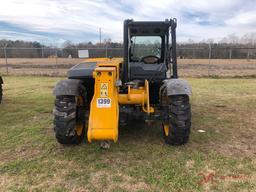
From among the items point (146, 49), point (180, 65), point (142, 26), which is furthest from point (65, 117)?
point (180, 65)

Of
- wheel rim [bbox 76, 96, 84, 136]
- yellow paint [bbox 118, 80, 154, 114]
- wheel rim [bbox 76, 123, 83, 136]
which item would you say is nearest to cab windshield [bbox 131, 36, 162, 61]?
yellow paint [bbox 118, 80, 154, 114]

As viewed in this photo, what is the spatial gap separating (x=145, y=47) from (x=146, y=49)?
0.05 m

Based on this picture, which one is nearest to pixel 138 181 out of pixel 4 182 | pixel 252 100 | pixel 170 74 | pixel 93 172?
pixel 93 172

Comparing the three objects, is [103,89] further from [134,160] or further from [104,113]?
[134,160]

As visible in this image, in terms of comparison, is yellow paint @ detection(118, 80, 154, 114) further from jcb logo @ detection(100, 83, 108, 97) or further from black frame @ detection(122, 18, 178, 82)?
black frame @ detection(122, 18, 178, 82)

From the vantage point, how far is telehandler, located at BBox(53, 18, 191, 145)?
3850mm

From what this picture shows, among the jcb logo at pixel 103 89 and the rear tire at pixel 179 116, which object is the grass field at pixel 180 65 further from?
the jcb logo at pixel 103 89

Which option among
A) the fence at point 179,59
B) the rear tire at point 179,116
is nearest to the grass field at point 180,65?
the fence at point 179,59

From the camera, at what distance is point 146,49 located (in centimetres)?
562

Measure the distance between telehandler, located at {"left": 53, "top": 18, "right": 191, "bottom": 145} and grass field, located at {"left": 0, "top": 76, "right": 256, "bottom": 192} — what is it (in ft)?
1.22

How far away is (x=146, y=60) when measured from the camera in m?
5.49

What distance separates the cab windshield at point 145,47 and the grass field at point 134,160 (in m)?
1.46

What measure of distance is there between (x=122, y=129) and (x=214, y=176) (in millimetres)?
2284

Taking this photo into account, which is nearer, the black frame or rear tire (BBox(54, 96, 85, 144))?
rear tire (BBox(54, 96, 85, 144))
